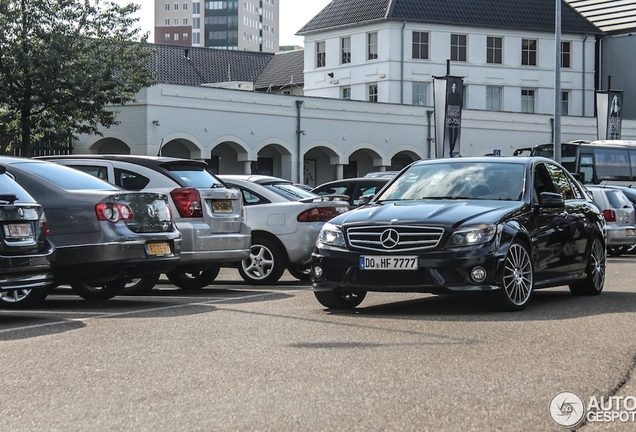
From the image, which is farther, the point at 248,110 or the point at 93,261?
the point at 248,110

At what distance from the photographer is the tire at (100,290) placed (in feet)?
41.2

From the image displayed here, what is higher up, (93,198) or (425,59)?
(425,59)

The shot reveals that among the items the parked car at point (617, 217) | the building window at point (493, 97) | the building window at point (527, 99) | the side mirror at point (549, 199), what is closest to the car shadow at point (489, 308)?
the side mirror at point (549, 199)

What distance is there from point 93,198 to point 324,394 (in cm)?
582

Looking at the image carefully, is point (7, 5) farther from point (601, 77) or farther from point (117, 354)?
point (601, 77)

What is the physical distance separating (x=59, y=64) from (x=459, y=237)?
25.9 metres

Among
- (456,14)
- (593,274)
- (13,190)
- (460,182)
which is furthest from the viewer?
(456,14)

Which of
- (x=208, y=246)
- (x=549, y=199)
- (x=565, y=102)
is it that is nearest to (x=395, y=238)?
(x=549, y=199)

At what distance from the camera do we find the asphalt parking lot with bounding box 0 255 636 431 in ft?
18.2

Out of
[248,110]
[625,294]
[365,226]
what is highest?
[248,110]

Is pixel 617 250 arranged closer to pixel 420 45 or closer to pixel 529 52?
pixel 420 45

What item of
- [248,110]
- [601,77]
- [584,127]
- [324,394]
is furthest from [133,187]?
[601,77]

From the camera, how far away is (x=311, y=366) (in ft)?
23.2

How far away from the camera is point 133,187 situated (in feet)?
43.9
